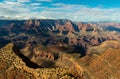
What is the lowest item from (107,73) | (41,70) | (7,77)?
(107,73)

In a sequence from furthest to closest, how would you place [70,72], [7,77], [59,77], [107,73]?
[107,73]
[7,77]
[70,72]
[59,77]

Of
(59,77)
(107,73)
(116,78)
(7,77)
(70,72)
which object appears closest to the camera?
(59,77)

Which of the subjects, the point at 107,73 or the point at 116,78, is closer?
the point at 116,78

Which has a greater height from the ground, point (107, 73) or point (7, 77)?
point (7, 77)

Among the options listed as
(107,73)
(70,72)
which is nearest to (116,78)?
(107,73)

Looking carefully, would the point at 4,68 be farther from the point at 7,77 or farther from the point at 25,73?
the point at 25,73

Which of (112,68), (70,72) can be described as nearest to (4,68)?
(70,72)

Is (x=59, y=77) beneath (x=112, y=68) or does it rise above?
above

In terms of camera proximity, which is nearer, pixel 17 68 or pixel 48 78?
pixel 48 78

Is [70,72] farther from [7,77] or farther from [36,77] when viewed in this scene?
[7,77]
